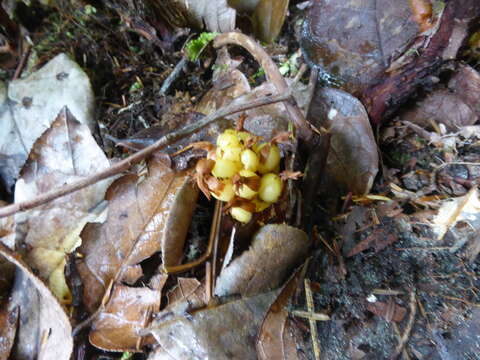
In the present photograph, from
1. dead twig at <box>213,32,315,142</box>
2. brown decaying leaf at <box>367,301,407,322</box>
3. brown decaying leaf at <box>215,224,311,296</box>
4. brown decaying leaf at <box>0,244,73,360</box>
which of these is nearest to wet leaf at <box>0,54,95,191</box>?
brown decaying leaf at <box>0,244,73,360</box>

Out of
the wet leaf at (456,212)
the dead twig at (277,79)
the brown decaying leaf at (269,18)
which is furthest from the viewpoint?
the brown decaying leaf at (269,18)

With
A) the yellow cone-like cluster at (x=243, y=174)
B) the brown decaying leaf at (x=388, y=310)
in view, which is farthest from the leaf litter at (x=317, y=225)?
the yellow cone-like cluster at (x=243, y=174)

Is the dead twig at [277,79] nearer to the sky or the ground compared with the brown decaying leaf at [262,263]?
nearer to the sky

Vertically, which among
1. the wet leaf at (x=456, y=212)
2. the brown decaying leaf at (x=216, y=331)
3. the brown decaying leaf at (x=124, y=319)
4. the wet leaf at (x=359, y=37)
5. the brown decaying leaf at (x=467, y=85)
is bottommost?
the brown decaying leaf at (x=124, y=319)

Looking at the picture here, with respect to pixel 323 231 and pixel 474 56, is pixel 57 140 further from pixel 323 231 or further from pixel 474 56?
pixel 474 56

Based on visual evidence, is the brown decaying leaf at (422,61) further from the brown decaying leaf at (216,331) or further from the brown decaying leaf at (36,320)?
the brown decaying leaf at (36,320)

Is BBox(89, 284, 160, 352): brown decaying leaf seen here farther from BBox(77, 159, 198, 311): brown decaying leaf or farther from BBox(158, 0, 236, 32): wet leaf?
BBox(158, 0, 236, 32): wet leaf

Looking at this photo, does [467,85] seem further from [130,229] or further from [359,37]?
[130,229]

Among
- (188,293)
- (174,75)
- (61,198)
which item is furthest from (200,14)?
(188,293)
